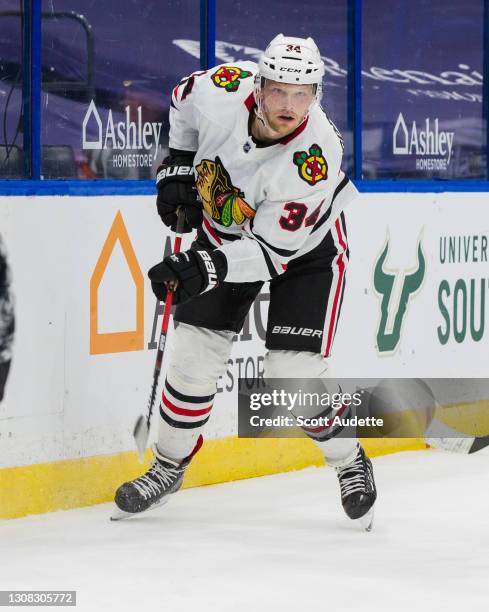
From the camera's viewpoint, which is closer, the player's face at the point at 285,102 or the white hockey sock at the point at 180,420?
the player's face at the point at 285,102

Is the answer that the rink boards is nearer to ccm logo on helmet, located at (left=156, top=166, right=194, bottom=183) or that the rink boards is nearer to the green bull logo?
the green bull logo

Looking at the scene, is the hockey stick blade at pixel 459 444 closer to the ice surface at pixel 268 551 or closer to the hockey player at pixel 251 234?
the ice surface at pixel 268 551

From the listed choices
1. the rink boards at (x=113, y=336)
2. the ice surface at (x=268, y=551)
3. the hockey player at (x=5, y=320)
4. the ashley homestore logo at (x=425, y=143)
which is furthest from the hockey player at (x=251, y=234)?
the ashley homestore logo at (x=425, y=143)

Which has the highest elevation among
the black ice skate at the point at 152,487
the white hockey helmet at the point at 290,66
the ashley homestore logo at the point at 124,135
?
the white hockey helmet at the point at 290,66

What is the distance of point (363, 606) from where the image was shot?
3449 millimetres

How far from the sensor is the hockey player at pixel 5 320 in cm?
429

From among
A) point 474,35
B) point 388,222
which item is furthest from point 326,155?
point 474,35

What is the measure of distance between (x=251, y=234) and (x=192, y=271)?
0.83 feet

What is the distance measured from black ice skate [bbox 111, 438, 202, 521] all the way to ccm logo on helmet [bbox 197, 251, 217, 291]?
2.22ft

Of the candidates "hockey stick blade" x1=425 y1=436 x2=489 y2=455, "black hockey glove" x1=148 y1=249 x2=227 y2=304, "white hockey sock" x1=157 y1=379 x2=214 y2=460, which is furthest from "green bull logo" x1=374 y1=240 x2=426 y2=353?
"black hockey glove" x1=148 y1=249 x2=227 y2=304

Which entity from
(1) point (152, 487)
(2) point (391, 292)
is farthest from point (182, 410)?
(2) point (391, 292)

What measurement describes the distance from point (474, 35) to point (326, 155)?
2.42 meters

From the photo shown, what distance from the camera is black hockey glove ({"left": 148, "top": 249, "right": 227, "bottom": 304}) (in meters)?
3.90

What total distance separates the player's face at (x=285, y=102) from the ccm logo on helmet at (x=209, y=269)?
1.21 ft
